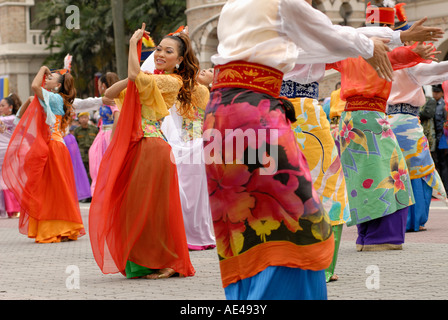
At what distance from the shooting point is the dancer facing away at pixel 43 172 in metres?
10.3

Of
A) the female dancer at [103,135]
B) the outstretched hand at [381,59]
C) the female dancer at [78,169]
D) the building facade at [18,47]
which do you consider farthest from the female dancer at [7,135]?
the building facade at [18,47]

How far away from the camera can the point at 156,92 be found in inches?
283

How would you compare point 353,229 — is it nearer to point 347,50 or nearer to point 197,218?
point 197,218

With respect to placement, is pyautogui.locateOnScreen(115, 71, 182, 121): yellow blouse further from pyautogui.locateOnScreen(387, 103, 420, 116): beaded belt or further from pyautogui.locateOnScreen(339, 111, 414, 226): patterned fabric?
pyautogui.locateOnScreen(387, 103, 420, 116): beaded belt

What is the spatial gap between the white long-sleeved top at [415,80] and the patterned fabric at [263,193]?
4535mm

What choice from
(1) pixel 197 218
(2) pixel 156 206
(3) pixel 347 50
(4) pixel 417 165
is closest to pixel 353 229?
(4) pixel 417 165

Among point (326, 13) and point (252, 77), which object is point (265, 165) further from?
point (326, 13)

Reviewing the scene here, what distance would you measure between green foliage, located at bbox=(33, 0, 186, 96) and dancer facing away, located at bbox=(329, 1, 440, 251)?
66.4 feet

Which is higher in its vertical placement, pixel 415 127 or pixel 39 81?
pixel 39 81

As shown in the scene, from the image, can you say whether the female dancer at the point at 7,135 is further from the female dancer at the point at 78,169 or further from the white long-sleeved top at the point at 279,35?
the white long-sleeved top at the point at 279,35

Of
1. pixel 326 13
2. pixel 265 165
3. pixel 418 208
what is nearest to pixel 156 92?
pixel 265 165

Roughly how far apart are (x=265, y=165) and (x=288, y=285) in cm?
56

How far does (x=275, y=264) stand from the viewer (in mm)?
4289
